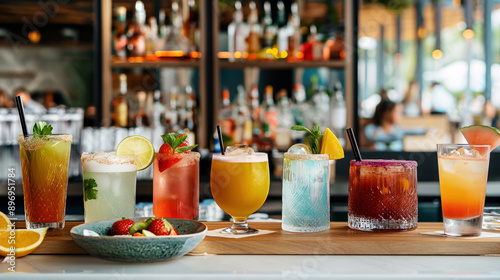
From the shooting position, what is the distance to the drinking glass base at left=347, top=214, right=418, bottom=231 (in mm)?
1235

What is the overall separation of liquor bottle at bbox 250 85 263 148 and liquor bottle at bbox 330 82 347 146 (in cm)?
44

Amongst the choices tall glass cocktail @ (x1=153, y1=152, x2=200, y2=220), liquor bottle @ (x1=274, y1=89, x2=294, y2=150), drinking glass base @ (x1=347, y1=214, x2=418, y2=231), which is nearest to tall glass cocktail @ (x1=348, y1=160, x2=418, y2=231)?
drinking glass base @ (x1=347, y1=214, x2=418, y2=231)

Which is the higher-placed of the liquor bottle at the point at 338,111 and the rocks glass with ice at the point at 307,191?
the liquor bottle at the point at 338,111

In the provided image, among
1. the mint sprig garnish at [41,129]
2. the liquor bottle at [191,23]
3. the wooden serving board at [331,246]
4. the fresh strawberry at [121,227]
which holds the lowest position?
the wooden serving board at [331,246]

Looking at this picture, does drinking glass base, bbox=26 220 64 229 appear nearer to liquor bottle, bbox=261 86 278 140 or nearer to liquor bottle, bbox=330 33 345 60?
liquor bottle, bbox=261 86 278 140

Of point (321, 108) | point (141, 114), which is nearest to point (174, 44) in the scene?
point (141, 114)

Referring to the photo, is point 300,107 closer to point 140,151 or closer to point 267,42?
point 267,42

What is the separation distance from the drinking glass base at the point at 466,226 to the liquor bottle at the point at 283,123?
2205 mm

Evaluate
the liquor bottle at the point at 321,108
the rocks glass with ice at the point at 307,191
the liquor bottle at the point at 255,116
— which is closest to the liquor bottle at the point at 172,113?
the liquor bottle at the point at 255,116

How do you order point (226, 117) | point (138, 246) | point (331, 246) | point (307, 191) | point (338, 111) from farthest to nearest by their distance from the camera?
1. point (226, 117)
2. point (338, 111)
3. point (307, 191)
4. point (331, 246)
5. point (138, 246)

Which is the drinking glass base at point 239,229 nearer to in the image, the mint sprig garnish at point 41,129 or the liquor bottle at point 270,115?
the mint sprig garnish at point 41,129

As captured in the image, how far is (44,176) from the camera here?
4.04ft

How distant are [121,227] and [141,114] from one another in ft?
8.37

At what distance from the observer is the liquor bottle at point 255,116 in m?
3.42
